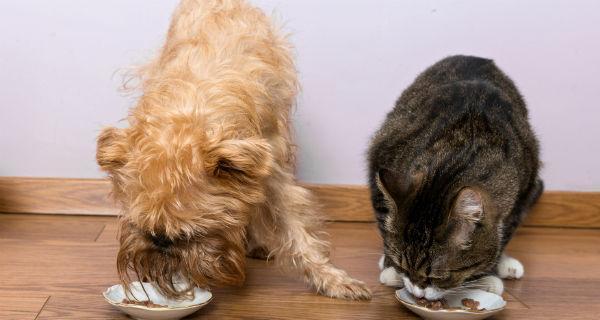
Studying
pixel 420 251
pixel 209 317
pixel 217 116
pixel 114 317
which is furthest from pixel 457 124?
pixel 114 317

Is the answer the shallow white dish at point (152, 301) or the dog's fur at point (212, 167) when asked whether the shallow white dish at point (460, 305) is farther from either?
the shallow white dish at point (152, 301)

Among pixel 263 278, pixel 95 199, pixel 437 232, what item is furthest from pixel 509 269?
pixel 95 199

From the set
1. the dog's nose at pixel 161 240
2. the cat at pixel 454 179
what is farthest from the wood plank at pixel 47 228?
the cat at pixel 454 179

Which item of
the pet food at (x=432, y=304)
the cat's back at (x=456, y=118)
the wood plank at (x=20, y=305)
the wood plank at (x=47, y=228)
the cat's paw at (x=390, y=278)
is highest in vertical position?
the cat's back at (x=456, y=118)

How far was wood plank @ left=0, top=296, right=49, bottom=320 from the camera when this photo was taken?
2.20 metres

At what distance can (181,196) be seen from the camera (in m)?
1.97

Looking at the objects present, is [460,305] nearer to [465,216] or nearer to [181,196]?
[465,216]

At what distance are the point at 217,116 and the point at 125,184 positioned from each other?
326 millimetres

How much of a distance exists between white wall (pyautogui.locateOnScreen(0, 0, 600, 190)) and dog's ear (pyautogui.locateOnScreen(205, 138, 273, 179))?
112 cm

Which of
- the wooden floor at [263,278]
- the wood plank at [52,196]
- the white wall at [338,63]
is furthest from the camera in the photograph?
the wood plank at [52,196]

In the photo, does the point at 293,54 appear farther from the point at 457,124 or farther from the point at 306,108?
the point at 457,124

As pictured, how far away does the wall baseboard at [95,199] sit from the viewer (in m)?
3.24

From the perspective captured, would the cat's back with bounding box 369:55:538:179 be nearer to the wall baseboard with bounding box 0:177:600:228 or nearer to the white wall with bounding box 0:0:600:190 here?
the white wall with bounding box 0:0:600:190

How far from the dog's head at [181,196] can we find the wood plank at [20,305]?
12.7 inches
